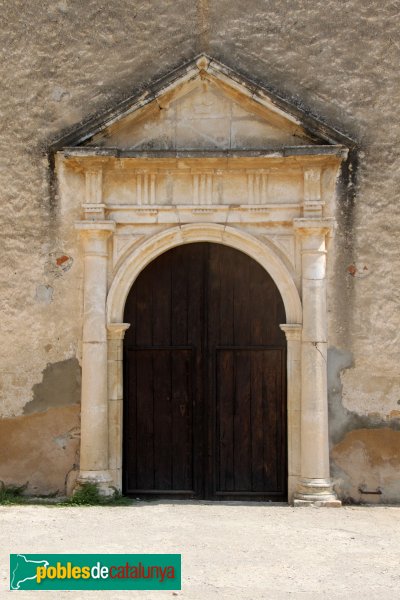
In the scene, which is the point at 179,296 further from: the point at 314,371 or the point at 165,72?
the point at 165,72

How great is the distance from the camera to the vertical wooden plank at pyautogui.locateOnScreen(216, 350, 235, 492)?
7344mm

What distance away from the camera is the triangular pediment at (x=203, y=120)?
7.16 meters

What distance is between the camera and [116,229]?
7293 mm

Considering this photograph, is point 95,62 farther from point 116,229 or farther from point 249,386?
point 249,386

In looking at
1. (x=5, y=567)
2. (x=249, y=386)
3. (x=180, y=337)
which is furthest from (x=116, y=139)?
(x=5, y=567)

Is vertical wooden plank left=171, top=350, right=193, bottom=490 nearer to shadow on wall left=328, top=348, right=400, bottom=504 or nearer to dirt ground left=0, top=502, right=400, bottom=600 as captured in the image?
dirt ground left=0, top=502, right=400, bottom=600

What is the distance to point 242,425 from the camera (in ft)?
24.1

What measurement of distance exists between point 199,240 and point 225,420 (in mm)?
1611

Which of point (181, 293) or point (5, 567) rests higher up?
point (181, 293)

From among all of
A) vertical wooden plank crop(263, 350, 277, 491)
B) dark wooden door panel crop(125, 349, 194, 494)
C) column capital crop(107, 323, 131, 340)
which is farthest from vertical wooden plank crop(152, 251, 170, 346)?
vertical wooden plank crop(263, 350, 277, 491)

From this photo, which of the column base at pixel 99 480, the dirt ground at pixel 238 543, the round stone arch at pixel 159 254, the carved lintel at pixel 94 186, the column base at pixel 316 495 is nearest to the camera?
the dirt ground at pixel 238 543

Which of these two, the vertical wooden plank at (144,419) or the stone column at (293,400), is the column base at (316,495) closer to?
the stone column at (293,400)

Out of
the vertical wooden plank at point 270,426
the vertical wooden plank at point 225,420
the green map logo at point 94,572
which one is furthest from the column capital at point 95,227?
the green map logo at point 94,572

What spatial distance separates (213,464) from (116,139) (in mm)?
2995
